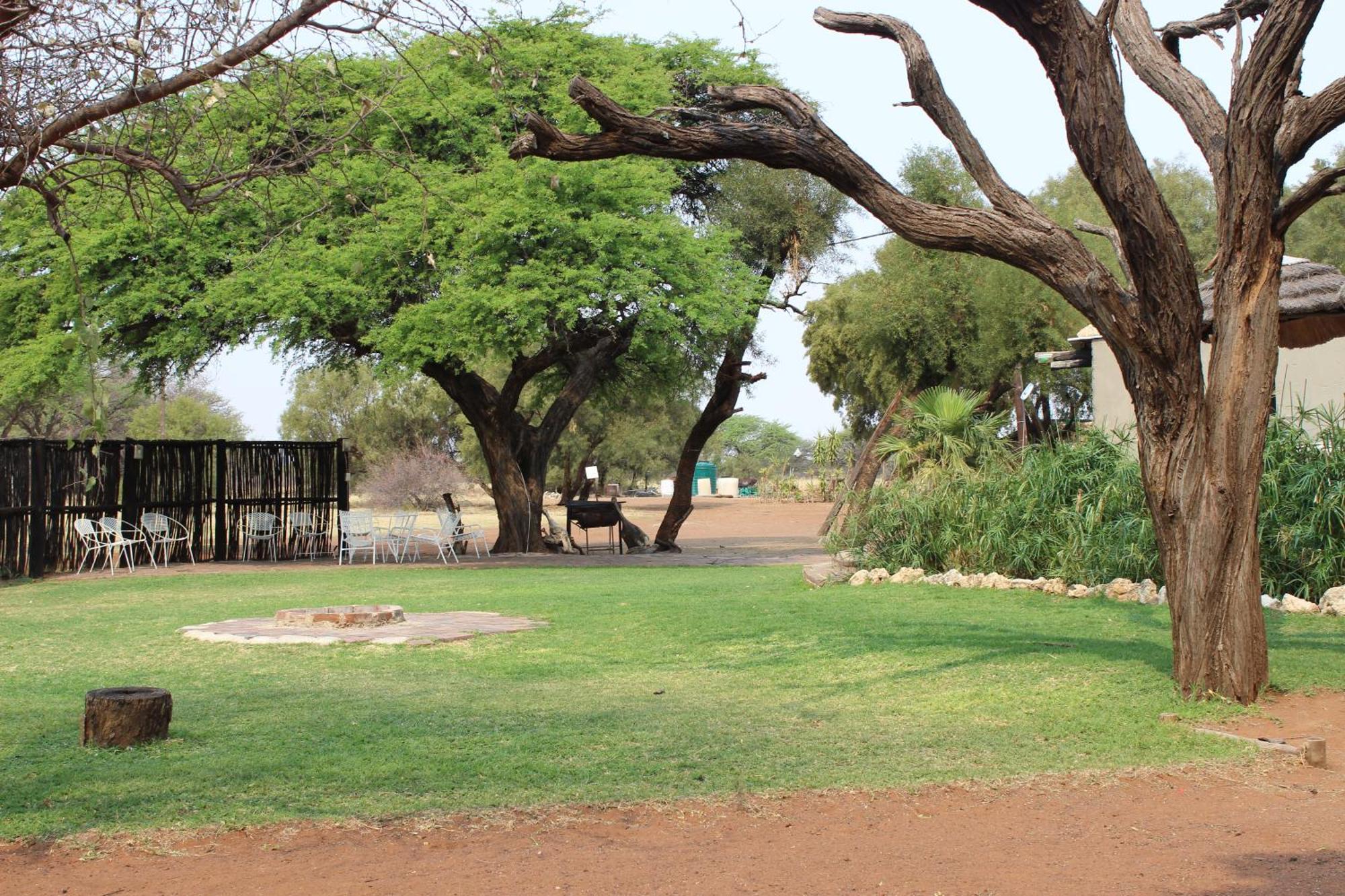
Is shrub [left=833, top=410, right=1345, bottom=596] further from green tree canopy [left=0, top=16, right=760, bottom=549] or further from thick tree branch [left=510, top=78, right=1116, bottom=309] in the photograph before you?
green tree canopy [left=0, top=16, right=760, bottom=549]

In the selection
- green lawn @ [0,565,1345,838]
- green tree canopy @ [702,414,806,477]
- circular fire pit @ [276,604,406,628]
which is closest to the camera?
green lawn @ [0,565,1345,838]

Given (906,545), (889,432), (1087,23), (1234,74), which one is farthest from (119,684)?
(889,432)

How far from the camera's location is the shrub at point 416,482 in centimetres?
4306

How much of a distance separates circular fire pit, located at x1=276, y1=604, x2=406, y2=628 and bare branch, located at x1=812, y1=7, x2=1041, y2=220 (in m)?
6.58

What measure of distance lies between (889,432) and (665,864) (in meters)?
13.0

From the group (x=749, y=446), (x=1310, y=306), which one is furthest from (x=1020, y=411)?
(x=749, y=446)

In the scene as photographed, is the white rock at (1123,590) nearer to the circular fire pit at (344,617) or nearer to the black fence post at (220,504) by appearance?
the circular fire pit at (344,617)

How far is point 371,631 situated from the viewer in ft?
36.2

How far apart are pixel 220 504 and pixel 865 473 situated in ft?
36.8

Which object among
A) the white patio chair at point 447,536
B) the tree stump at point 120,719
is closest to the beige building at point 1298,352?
the tree stump at point 120,719

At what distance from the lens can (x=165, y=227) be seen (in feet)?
63.2

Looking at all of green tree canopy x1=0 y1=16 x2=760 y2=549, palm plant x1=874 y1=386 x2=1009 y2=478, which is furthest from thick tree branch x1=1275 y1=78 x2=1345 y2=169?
green tree canopy x1=0 y1=16 x2=760 y2=549

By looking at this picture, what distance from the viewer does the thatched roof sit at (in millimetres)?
12266

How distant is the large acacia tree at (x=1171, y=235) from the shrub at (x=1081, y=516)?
419 centimetres
